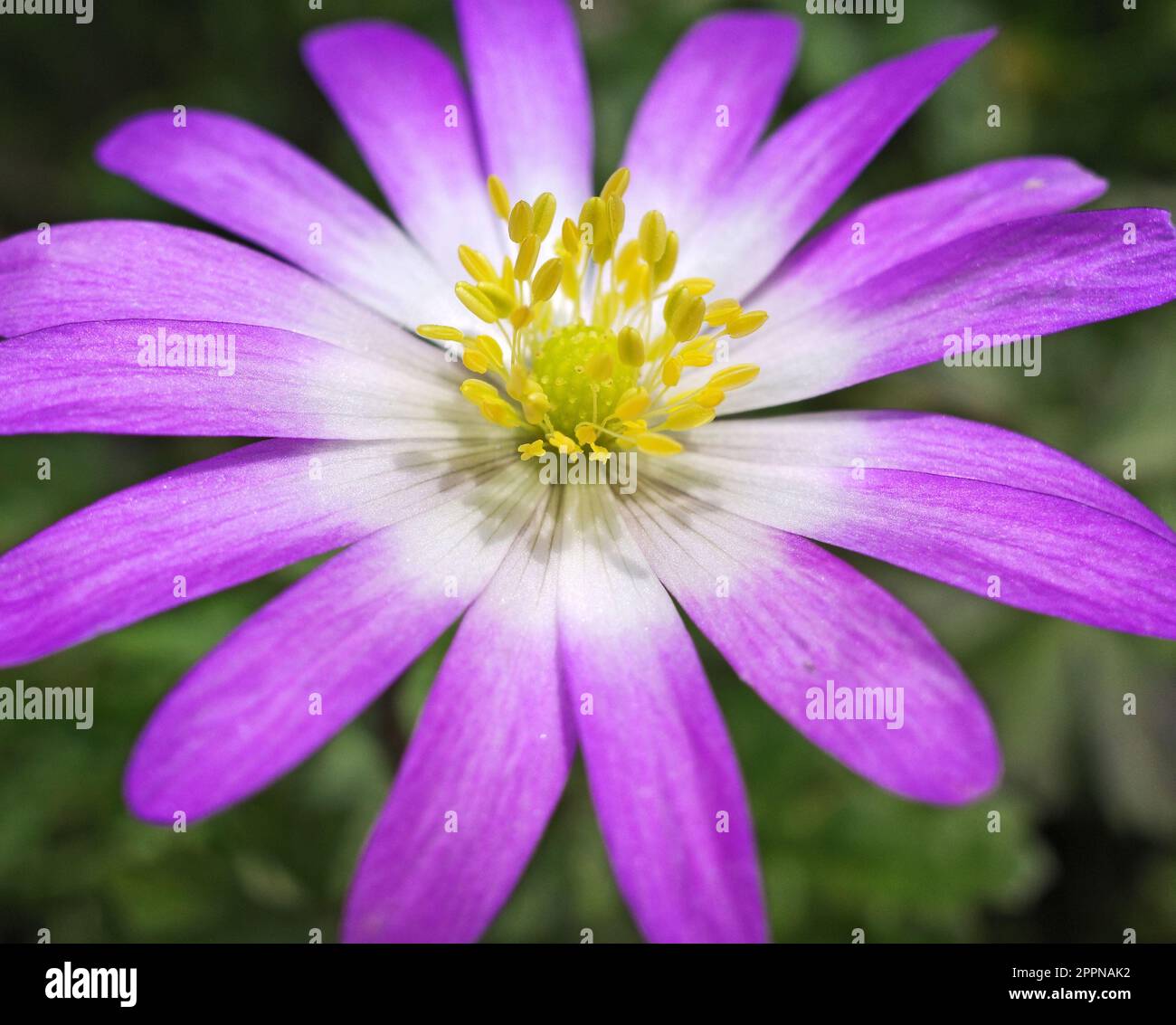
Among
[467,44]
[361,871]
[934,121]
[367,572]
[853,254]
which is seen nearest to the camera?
[361,871]

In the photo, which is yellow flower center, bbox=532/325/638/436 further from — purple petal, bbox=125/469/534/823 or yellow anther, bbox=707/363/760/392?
purple petal, bbox=125/469/534/823

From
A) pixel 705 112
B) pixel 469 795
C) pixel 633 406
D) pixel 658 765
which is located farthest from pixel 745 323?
pixel 469 795

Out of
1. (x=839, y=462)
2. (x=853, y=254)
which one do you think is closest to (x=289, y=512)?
(x=839, y=462)

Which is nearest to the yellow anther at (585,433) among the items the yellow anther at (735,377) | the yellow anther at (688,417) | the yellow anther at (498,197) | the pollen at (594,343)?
the pollen at (594,343)

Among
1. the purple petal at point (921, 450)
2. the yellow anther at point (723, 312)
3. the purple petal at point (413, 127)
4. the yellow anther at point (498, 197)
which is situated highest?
the purple petal at point (413, 127)

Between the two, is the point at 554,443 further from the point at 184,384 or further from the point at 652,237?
the point at 184,384

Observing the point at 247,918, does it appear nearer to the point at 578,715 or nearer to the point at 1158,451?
the point at 578,715

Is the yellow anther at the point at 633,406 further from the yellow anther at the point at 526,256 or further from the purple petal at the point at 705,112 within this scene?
the purple petal at the point at 705,112
